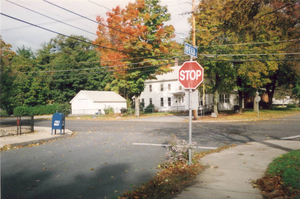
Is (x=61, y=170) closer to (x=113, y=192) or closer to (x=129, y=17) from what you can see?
(x=113, y=192)

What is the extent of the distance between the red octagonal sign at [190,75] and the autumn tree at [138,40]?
2554cm

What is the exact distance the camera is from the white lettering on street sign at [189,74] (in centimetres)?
740

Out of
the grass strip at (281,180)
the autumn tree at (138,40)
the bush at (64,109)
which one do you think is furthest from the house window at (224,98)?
the grass strip at (281,180)

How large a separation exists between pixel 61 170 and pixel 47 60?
67.2m

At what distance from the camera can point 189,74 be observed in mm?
7488

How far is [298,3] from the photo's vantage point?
7754mm

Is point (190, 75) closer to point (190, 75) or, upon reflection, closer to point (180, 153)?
point (190, 75)

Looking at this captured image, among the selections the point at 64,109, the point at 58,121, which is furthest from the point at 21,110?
the point at 58,121

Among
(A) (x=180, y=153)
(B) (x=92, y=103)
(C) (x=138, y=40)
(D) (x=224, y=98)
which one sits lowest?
(A) (x=180, y=153)

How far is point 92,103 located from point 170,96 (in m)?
15.9

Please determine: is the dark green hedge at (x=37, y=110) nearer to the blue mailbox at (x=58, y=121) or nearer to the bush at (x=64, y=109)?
the bush at (x=64, y=109)

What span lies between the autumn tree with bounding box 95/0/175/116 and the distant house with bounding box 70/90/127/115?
14471mm

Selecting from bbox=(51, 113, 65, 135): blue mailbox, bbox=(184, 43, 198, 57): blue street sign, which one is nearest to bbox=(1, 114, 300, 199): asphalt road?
bbox=(184, 43, 198, 57): blue street sign

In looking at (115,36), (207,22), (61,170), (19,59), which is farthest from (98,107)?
(61,170)
